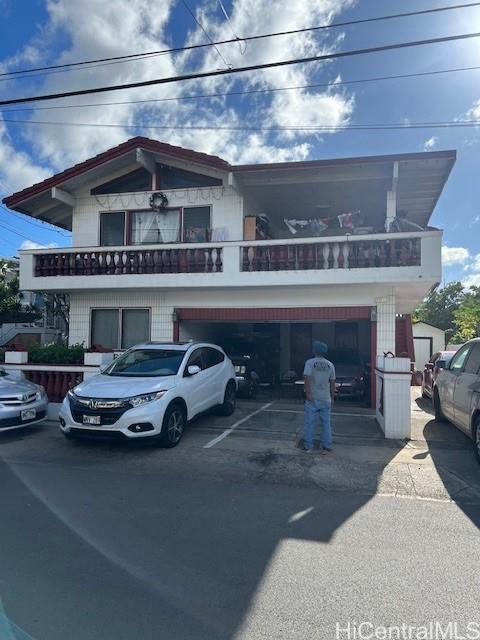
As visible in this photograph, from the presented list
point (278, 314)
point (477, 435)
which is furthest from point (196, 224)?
point (477, 435)

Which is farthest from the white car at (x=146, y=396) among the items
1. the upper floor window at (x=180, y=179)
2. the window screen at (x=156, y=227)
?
the upper floor window at (x=180, y=179)

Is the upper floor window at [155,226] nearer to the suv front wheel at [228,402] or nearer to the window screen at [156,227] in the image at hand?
the window screen at [156,227]

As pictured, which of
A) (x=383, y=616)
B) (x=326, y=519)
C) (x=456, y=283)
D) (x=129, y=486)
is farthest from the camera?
(x=456, y=283)

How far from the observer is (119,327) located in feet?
44.8

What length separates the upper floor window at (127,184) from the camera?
14328mm

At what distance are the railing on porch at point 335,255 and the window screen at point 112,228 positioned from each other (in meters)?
4.59

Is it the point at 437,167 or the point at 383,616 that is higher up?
the point at 437,167

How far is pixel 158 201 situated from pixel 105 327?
414cm

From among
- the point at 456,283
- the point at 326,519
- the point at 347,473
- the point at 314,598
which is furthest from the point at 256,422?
the point at 456,283

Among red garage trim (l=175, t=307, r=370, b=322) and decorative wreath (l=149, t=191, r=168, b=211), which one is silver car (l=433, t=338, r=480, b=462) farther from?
decorative wreath (l=149, t=191, r=168, b=211)

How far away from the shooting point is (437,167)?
440 inches

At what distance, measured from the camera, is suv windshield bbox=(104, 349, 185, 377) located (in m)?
7.96

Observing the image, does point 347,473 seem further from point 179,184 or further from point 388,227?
point 179,184

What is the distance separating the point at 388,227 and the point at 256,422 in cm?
613
